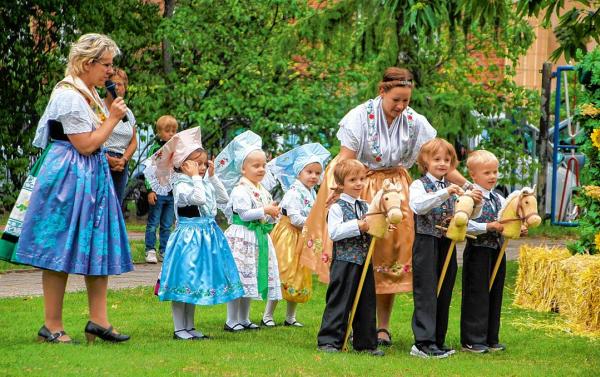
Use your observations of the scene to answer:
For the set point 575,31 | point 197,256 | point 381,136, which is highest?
point 575,31

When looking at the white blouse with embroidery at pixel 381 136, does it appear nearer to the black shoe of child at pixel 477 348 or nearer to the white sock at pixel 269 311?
the black shoe of child at pixel 477 348

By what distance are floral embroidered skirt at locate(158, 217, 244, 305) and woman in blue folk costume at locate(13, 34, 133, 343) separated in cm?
45

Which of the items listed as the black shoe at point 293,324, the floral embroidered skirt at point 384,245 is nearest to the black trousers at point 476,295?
the floral embroidered skirt at point 384,245

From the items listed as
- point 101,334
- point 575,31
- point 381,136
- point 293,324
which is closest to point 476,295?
point 381,136

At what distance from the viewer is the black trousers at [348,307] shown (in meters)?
8.02

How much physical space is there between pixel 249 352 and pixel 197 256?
902 mm

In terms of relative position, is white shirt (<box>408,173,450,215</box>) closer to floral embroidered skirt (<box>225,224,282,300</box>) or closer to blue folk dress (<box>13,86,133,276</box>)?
floral embroidered skirt (<box>225,224,282,300</box>)

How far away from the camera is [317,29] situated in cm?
1523

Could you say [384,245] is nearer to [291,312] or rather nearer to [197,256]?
[197,256]

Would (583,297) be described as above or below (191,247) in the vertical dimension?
below

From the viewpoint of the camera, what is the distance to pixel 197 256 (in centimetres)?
852

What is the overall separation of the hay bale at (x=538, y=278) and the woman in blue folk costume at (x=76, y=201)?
407 cm

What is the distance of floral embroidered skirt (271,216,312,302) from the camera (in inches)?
379

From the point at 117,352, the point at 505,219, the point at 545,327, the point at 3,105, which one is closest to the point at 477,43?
the point at 3,105
